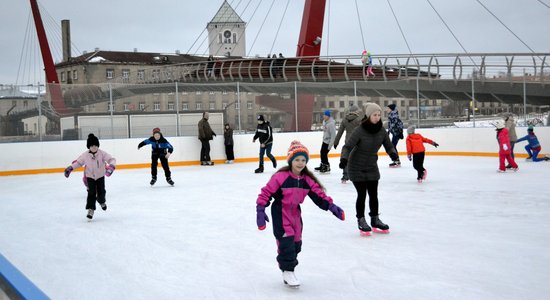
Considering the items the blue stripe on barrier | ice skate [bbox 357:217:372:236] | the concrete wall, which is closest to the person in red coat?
the concrete wall

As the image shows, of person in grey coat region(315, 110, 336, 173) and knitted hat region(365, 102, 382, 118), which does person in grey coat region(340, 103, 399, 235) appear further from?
person in grey coat region(315, 110, 336, 173)

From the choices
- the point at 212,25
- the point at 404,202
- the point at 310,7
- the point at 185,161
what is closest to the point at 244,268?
the point at 404,202

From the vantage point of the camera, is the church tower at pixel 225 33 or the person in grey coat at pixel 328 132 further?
the church tower at pixel 225 33

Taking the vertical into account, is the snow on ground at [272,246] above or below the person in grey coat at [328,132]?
below

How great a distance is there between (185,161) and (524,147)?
373 inches

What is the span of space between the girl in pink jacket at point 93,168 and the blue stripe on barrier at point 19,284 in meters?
5.11

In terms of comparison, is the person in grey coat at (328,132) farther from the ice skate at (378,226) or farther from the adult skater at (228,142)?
the ice skate at (378,226)

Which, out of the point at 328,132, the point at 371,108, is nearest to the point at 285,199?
the point at 371,108

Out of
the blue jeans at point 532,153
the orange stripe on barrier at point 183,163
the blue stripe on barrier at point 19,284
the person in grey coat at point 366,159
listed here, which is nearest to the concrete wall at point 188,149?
the orange stripe on barrier at point 183,163

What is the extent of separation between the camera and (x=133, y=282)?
14.5ft

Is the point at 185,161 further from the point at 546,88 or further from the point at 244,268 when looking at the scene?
the point at 244,268

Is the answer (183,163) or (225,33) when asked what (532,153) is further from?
(225,33)

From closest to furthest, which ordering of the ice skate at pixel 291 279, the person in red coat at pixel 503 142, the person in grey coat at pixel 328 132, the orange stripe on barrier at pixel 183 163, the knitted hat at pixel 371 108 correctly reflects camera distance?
1. the ice skate at pixel 291 279
2. the knitted hat at pixel 371 108
3. the person in red coat at pixel 503 142
4. the person in grey coat at pixel 328 132
5. the orange stripe on barrier at pixel 183 163

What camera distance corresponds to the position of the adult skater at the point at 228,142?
17781 mm
